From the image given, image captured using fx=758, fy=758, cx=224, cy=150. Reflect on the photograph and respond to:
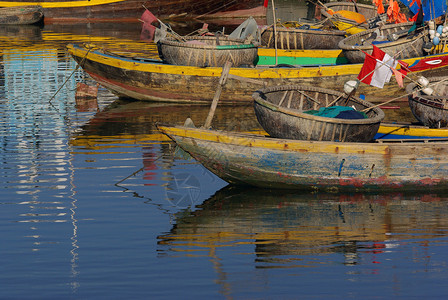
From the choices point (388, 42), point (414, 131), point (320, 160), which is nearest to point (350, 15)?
point (388, 42)

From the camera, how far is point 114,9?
43531mm

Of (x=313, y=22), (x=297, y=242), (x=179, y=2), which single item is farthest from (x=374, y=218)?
(x=179, y=2)

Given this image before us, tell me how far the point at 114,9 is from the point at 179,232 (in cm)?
3388

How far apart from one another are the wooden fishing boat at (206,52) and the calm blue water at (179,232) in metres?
3.73

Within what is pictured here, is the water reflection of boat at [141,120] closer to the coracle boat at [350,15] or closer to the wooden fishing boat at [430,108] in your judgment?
the wooden fishing boat at [430,108]

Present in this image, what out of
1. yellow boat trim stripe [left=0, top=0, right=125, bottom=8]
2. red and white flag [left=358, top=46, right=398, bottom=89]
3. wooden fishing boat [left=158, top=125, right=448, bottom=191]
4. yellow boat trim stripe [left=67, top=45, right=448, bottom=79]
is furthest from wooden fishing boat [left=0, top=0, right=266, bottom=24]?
wooden fishing boat [left=158, top=125, right=448, bottom=191]

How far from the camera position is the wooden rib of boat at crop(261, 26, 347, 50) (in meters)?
23.4

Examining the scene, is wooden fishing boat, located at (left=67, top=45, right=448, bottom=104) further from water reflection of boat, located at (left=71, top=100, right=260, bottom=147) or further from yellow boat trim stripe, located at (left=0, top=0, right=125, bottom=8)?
yellow boat trim stripe, located at (left=0, top=0, right=125, bottom=8)

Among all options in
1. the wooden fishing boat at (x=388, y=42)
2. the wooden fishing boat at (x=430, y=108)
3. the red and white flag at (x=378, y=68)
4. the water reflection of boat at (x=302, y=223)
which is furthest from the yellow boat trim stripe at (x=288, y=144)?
the wooden fishing boat at (x=388, y=42)

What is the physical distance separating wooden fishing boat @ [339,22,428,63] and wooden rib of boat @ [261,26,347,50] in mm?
1291

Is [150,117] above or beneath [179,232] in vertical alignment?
above

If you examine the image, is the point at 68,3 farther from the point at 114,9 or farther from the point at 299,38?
the point at 299,38

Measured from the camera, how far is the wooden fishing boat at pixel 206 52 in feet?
67.5

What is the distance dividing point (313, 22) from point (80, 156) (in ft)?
46.7
